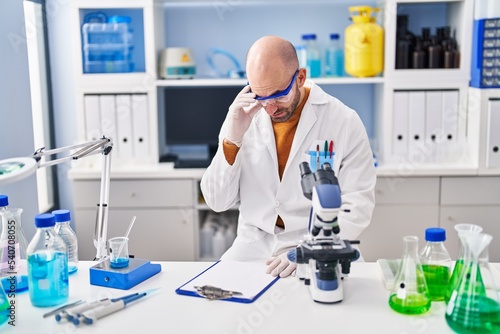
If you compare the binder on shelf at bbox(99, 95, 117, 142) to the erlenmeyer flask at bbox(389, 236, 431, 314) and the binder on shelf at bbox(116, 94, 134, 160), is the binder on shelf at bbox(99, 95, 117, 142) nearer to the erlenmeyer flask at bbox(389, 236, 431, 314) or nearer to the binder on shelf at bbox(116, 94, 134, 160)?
the binder on shelf at bbox(116, 94, 134, 160)

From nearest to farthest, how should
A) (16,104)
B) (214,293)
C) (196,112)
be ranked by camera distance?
(214,293) < (16,104) < (196,112)

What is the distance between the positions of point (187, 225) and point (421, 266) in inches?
76.1

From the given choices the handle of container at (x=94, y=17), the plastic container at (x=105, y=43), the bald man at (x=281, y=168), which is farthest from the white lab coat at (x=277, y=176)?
the handle of container at (x=94, y=17)

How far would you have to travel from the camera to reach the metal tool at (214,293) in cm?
149

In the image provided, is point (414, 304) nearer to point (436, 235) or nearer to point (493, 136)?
point (436, 235)

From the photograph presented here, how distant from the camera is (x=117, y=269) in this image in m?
1.61

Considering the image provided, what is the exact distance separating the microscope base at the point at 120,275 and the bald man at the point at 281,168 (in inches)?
21.1

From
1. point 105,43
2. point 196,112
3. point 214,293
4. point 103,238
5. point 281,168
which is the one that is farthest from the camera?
point 196,112

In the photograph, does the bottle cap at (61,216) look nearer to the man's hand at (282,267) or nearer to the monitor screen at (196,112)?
the man's hand at (282,267)

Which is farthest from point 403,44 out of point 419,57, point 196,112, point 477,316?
point 477,316

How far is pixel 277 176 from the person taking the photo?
2.14 meters

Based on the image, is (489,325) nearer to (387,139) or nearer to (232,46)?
(387,139)

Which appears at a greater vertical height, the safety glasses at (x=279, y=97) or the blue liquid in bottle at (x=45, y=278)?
the safety glasses at (x=279, y=97)

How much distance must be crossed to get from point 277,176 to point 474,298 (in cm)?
97
